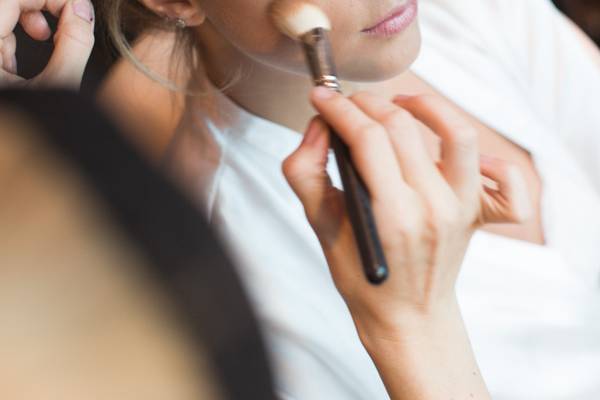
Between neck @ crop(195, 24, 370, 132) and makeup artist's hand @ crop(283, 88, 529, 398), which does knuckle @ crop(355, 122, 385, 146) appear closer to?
makeup artist's hand @ crop(283, 88, 529, 398)

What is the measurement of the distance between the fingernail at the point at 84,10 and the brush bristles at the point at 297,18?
0.20 meters

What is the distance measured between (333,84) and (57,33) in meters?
0.28

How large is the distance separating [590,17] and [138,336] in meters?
1.03

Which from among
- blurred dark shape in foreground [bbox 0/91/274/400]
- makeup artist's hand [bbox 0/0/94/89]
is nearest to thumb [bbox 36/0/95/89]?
makeup artist's hand [bbox 0/0/94/89]

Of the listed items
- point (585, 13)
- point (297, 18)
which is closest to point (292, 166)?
point (297, 18)

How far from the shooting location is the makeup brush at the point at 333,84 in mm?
400

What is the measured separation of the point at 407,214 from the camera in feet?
1.45

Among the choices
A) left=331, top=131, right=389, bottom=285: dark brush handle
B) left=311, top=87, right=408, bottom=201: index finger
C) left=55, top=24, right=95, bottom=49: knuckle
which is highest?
left=311, top=87, right=408, bottom=201: index finger

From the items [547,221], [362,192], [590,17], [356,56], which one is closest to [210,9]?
[356,56]

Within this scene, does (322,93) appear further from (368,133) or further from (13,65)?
(13,65)

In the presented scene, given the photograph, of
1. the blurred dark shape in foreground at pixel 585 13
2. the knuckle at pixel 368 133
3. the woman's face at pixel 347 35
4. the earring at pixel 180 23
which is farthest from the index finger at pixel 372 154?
the blurred dark shape in foreground at pixel 585 13

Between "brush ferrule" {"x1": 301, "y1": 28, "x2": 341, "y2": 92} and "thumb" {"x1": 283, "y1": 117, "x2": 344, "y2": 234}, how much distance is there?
0.11 ft

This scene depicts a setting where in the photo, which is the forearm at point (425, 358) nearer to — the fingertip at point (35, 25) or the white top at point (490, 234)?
the white top at point (490, 234)

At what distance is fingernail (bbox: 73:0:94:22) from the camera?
A: 67 centimetres
